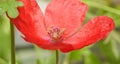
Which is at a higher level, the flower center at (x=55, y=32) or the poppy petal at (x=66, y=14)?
the poppy petal at (x=66, y=14)

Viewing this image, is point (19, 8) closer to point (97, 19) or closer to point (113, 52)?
point (97, 19)

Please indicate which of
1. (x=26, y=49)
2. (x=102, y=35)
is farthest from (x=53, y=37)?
(x=26, y=49)

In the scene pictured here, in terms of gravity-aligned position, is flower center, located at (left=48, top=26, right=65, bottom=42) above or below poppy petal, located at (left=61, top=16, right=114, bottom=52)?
below
